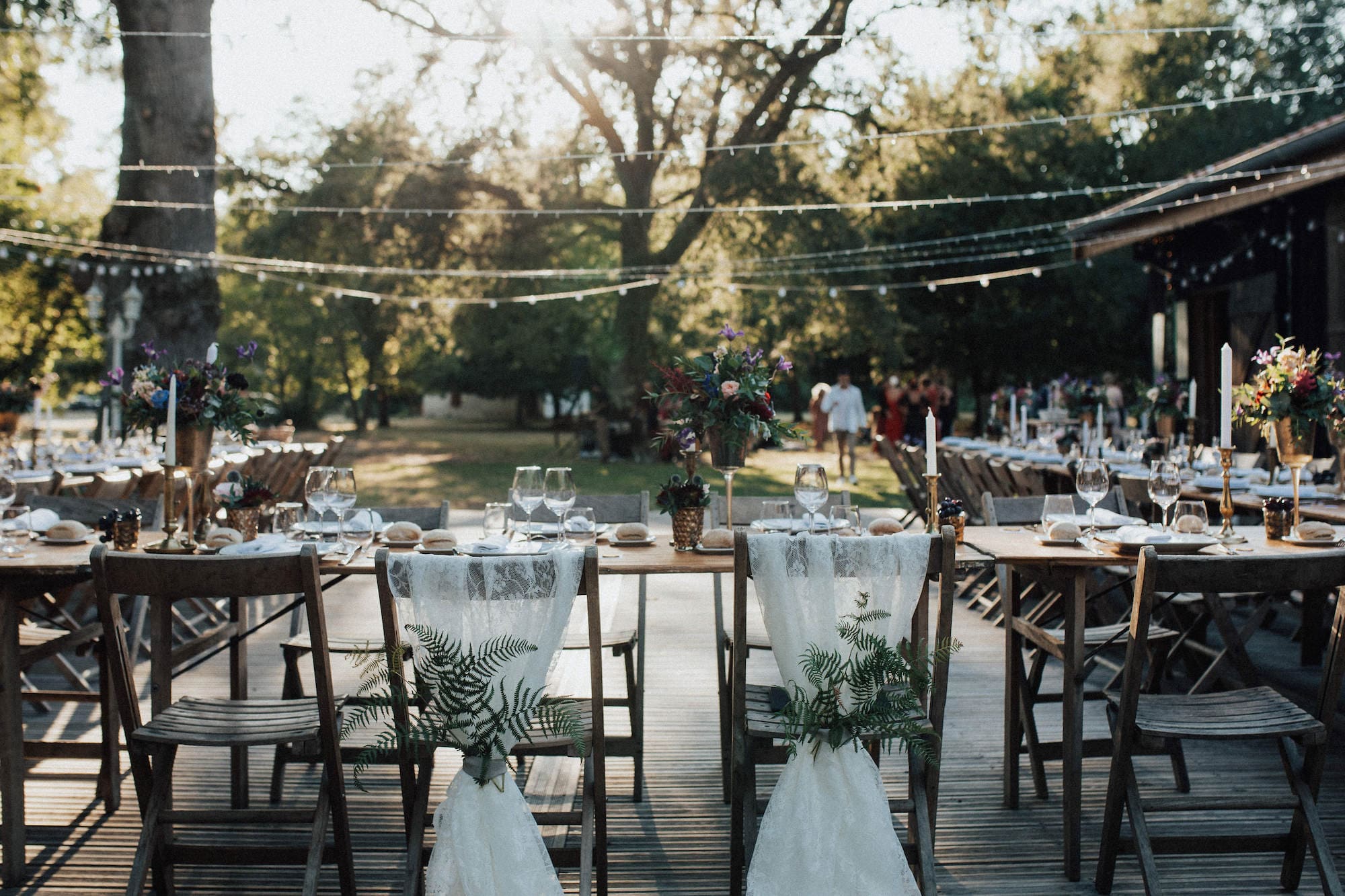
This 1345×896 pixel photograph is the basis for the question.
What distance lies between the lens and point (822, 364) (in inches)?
1382

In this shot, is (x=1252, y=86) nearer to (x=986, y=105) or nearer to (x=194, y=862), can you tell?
(x=986, y=105)

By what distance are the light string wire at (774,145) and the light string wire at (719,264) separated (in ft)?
2.57

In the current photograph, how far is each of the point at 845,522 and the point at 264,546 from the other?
5.87 ft

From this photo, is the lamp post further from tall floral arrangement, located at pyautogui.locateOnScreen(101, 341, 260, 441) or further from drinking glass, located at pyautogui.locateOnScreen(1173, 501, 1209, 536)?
drinking glass, located at pyautogui.locateOnScreen(1173, 501, 1209, 536)

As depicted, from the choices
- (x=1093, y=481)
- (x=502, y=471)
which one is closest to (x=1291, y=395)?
(x=1093, y=481)

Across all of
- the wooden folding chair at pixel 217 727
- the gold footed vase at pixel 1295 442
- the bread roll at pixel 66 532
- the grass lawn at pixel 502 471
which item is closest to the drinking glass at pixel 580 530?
the wooden folding chair at pixel 217 727

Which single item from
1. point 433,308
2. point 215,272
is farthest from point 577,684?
point 433,308

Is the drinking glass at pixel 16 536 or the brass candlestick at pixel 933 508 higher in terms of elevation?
the brass candlestick at pixel 933 508

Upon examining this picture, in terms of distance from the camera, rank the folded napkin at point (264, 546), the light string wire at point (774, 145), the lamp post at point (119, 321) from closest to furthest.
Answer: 1. the folded napkin at point (264, 546)
2. the light string wire at point (774, 145)
3. the lamp post at point (119, 321)

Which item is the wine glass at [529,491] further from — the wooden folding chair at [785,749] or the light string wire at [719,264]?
the light string wire at [719,264]

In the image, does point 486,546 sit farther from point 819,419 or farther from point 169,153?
point 819,419

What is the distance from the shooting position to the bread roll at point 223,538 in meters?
3.61

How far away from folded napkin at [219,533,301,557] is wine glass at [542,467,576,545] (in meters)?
0.73

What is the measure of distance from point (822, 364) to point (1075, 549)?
31.9m
